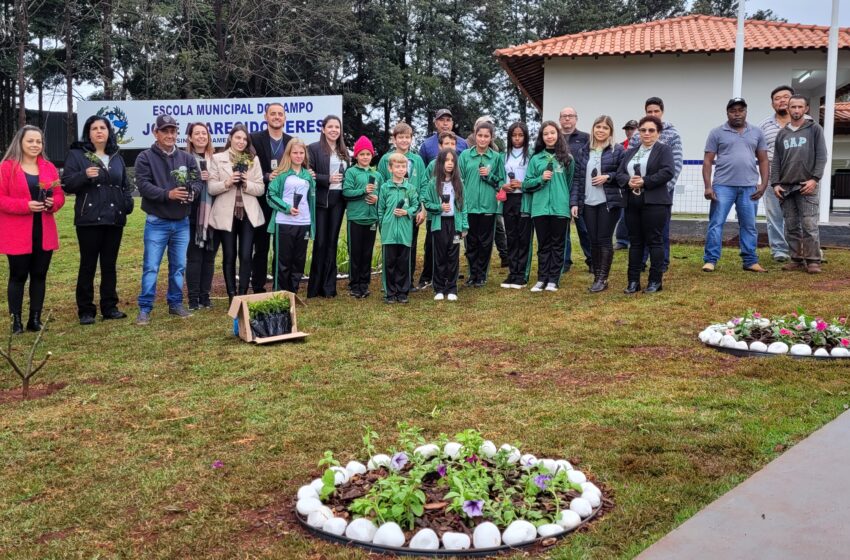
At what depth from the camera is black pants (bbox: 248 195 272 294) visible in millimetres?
8859

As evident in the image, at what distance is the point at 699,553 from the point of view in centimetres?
264

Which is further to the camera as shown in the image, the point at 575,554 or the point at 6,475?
the point at 6,475

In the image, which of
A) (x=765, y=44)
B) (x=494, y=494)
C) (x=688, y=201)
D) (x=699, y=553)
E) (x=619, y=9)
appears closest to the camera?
(x=699, y=553)

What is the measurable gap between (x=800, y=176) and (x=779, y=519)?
7.30 meters

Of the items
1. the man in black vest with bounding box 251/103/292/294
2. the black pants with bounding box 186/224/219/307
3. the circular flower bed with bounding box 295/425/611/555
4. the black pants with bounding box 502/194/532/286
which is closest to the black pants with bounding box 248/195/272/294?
the man in black vest with bounding box 251/103/292/294

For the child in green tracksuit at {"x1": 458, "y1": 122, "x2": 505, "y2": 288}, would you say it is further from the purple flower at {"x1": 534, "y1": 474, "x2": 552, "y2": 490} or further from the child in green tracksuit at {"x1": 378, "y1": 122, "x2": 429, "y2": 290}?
the purple flower at {"x1": 534, "y1": 474, "x2": 552, "y2": 490}

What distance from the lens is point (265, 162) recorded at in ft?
29.5

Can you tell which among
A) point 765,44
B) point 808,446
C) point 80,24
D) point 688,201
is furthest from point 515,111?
point 808,446

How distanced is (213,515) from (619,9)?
50284 mm

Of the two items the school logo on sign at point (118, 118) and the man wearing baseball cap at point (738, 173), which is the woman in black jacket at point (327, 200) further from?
the school logo on sign at point (118, 118)

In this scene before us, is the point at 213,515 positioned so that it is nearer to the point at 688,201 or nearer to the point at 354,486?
the point at 354,486

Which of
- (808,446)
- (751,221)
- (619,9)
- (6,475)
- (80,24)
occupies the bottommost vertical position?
(6,475)

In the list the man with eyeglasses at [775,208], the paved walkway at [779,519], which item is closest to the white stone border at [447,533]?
the paved walkway at [779,519]

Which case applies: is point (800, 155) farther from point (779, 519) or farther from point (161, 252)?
point (779, 519)
